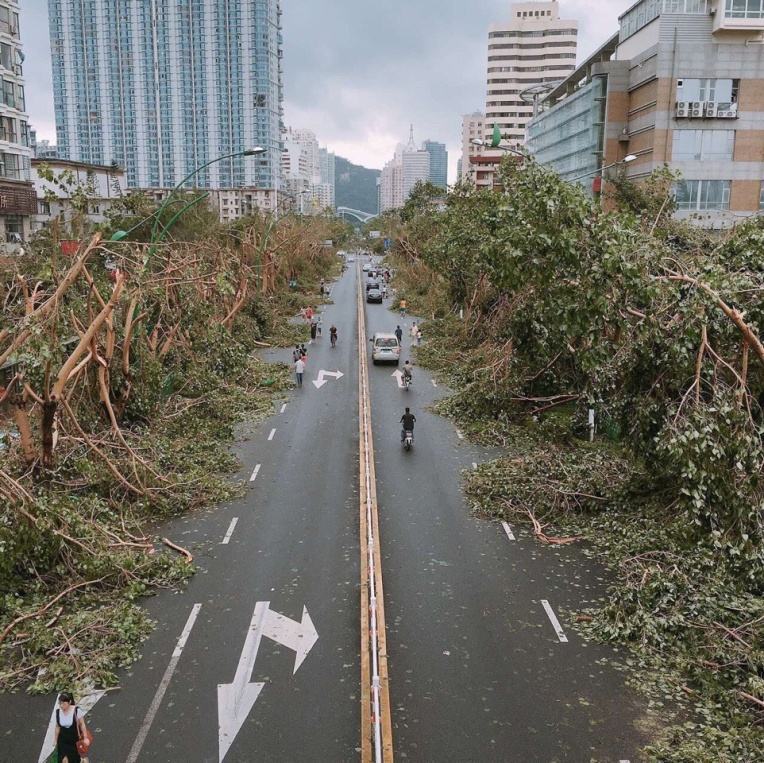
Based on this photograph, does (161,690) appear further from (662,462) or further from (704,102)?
(704,102)

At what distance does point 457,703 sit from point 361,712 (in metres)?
1.36

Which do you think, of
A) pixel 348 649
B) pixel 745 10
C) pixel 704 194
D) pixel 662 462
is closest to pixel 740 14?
pixel 745 10

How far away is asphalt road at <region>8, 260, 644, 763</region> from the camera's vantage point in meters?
9.15

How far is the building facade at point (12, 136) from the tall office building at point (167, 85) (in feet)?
341

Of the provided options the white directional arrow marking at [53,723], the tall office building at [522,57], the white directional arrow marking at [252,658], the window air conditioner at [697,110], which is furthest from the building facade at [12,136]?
the tall office building at [522,57]

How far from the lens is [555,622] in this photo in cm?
1202

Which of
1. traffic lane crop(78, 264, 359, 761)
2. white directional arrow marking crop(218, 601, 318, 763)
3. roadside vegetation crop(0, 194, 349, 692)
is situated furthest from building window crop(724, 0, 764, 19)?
white directional arrow marking crop(218, 601, 318, 763)

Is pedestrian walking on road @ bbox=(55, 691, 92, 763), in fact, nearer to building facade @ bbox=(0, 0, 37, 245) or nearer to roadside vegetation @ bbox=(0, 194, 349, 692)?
roadside vegetation @ bbox=(0, 194, 349, 692)

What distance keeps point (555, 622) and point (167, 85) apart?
157 metres

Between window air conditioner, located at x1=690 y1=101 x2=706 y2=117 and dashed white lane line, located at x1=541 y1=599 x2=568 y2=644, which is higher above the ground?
window air conditioner, located at x1=690 y1=101 x2=706 y2=117

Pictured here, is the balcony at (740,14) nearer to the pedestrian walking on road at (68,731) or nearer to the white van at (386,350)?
the white van at (386,350)

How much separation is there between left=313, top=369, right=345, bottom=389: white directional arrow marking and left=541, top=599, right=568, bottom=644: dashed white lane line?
20.1m

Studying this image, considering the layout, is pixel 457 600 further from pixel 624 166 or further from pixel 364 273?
pixel 364 273

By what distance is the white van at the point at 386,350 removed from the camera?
3678 centimetres
